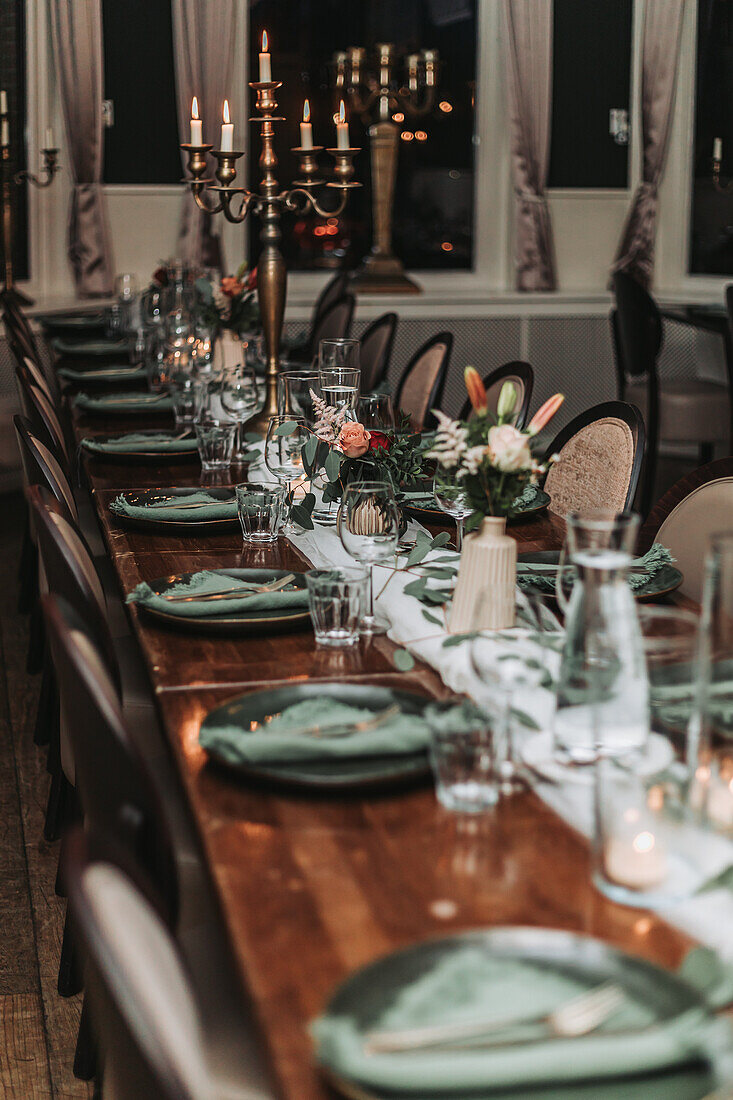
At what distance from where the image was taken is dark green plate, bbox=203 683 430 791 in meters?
1.16

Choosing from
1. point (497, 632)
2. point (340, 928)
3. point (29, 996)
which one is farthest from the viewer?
point (29, 996)

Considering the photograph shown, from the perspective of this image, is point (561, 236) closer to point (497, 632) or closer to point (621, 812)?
point (497, 632)

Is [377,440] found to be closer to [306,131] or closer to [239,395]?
[239,395]

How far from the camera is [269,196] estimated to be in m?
2.83

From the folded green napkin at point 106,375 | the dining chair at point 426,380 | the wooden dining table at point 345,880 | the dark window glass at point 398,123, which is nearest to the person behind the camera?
the wooden dining table at point 345,880

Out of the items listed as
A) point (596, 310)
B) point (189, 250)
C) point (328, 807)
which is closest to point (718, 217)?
point (596, 310)

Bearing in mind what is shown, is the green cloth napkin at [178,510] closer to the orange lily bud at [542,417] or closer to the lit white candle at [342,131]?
the orange lily bud at [542,417]

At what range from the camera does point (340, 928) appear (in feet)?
3.12

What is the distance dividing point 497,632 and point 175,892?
1.55 feet

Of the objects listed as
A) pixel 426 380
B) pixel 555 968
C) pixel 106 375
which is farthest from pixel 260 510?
pixel 106 375

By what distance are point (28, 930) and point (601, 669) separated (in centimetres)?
153

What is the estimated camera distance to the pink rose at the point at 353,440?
1.86 meters

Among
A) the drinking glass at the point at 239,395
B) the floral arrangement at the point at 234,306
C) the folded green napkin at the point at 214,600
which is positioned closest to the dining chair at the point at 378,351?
the floral arrangement at the point at 234,306

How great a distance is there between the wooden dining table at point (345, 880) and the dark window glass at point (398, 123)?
5.74 m
